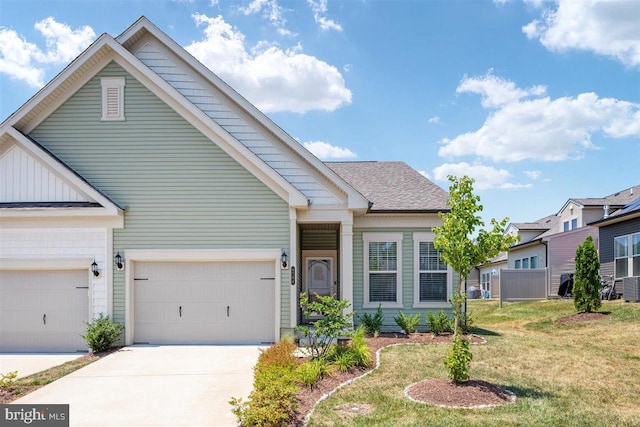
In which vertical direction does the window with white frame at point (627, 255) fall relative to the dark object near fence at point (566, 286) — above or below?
above

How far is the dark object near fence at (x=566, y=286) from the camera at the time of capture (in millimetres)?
25406

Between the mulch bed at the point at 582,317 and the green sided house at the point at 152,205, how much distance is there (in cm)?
815

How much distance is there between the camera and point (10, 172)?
13.1m

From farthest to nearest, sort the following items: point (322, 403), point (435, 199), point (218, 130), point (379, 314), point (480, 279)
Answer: point (480, 279), point (435, 199), point (379, 314), point (218, 130), point (322, 403)

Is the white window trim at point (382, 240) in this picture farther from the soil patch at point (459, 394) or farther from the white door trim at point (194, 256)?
the soil patch at point (459, 394)

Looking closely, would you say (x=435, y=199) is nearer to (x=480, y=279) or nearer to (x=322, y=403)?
(x=322, y=403)

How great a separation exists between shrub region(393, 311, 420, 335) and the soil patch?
546cm

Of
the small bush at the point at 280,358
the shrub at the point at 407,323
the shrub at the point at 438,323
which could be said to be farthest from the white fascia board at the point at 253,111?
the small bush at the point at 280,358

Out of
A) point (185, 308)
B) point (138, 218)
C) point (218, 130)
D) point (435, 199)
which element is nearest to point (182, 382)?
point (185, 308)

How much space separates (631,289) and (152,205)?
17.4 meters

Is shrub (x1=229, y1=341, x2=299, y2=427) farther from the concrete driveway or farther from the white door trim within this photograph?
the white door trim

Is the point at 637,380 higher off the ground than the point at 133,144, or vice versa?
the point at 133,144

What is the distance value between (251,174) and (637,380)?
9.56 meters

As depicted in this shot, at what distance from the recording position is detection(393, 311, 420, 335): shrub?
14.3m
